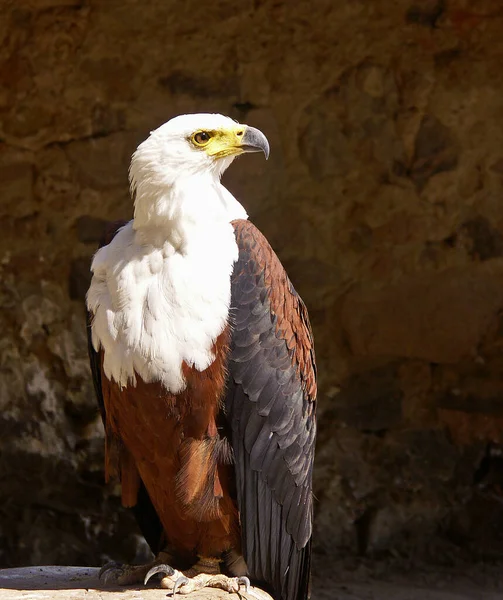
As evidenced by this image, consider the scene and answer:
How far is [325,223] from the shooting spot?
5.87 m

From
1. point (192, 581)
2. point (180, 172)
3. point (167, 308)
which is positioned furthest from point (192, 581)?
point (180, 172)

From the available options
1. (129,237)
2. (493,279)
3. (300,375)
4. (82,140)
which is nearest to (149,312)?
(129,237)

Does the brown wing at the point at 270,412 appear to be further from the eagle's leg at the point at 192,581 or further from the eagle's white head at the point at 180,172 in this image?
the eagle's white head at the point at 180,172

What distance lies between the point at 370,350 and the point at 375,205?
82 cm

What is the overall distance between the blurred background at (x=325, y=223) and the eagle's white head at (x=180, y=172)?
2205 millimetres

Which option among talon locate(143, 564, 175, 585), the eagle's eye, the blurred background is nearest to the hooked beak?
the eagle's eye

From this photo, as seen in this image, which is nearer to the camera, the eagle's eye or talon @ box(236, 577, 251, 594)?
the eagle's eye

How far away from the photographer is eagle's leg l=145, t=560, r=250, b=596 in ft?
12.2

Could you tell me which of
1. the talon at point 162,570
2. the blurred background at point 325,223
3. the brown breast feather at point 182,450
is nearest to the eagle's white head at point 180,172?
the brown breast feather at point 182,450

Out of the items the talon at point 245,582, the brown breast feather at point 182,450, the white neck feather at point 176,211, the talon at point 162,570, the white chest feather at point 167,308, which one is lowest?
the talon at point 245,582

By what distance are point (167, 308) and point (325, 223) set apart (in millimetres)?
2545

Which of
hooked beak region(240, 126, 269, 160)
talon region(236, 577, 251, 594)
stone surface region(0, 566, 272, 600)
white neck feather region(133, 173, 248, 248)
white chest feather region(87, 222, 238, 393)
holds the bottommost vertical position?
stone surface region(0, 566, 272, 600)

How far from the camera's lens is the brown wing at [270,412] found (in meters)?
3.59

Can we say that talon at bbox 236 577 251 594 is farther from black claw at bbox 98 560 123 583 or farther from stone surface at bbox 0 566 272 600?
black claw at bbox 98 560 123 583
